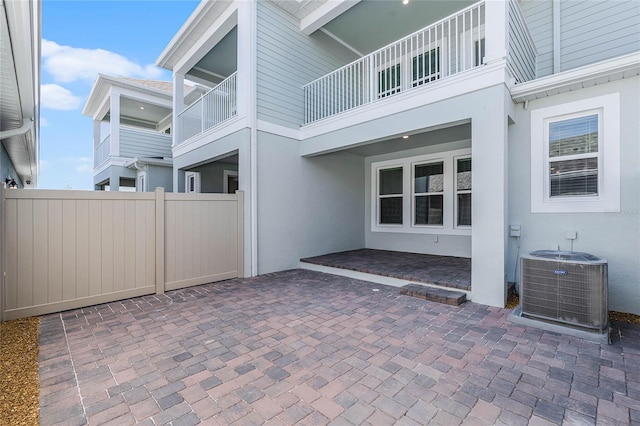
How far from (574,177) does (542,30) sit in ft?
12.6

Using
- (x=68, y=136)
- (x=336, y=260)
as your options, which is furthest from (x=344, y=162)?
(x=68, y=136)

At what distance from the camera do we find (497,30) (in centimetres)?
402

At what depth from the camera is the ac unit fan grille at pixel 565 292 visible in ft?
10.2

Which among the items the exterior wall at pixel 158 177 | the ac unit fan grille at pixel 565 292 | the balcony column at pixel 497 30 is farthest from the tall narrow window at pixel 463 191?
the exterior wall at pixel 158 177

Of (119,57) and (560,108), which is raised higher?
(119,57)

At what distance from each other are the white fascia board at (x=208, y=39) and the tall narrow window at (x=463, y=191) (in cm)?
612

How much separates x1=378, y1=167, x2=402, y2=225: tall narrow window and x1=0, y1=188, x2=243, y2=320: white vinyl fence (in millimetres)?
4258

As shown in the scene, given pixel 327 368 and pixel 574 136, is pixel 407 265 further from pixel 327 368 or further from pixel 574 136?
pixel 327 368

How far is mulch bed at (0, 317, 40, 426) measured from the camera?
6.48 ft

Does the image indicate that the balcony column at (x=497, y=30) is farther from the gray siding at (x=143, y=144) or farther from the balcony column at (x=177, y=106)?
the gray siding at (x=143, y=144)

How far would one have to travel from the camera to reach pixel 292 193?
6.68 m

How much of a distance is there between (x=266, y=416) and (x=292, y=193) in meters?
5.07

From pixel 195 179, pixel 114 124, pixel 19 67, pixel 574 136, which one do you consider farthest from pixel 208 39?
pixel 574 136

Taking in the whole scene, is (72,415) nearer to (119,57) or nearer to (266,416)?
(266,416)
